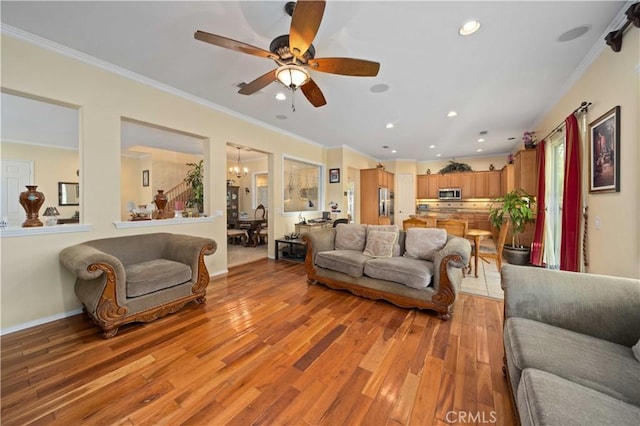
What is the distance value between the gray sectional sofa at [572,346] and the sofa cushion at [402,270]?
891 mm

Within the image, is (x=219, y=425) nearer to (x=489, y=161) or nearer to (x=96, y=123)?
(x=96, y=123)

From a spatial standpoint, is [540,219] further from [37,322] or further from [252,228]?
[37,322]

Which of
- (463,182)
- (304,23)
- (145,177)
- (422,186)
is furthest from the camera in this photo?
(422,186)

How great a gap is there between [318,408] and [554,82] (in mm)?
4492

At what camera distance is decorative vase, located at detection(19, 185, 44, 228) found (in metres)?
2.31

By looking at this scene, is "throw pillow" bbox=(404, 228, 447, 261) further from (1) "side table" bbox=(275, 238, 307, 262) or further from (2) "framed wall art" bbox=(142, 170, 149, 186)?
(2) "framed wall art" bbox=(142, 170, 149, 186)

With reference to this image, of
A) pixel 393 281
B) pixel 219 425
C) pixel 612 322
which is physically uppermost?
pixel 612 322

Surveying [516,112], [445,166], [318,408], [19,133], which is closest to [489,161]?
[445,166]

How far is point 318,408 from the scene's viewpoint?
1383 millimetres

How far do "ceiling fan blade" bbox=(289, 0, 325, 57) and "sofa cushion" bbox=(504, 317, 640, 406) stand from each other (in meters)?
2.26

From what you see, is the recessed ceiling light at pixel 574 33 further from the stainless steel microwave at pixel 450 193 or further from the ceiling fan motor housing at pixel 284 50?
the stainless steel microwave at pixel 450 193

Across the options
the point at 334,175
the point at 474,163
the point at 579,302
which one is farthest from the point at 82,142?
the point at 474,163

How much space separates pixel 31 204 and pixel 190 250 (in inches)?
61.1

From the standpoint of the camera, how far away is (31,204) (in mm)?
2352
